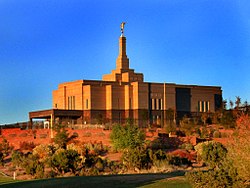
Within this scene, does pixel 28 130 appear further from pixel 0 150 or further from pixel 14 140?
pixel 0 150

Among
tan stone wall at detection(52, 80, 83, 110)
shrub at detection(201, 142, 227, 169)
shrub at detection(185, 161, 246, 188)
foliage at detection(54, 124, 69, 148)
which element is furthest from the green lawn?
tan stone wall at detection(52, 80, 83, 110)

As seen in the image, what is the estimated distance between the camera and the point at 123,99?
76750 millimetres

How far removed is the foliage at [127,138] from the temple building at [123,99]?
18.1 metres

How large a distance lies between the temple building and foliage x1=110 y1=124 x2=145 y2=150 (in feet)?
59.5

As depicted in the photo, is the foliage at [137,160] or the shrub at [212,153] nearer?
the foliage at [137,160]

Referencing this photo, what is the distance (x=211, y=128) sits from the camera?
63812 mm

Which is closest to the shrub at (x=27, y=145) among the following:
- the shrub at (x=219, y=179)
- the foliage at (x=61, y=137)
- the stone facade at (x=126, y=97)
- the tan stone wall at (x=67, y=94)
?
the foliage at (x=61, y=137)

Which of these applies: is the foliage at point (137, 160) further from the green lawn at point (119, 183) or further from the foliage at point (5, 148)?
the foliage at point (5, 148)

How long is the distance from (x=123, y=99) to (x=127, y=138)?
85.7 feet

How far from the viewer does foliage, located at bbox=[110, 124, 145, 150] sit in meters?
50.4

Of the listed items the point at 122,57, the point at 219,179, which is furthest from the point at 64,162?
the point at 122,57

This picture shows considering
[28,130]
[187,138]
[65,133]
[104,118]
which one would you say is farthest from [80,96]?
[187,138]

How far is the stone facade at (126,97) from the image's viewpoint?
7519 cm

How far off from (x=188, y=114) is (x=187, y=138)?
24567 millimetres
